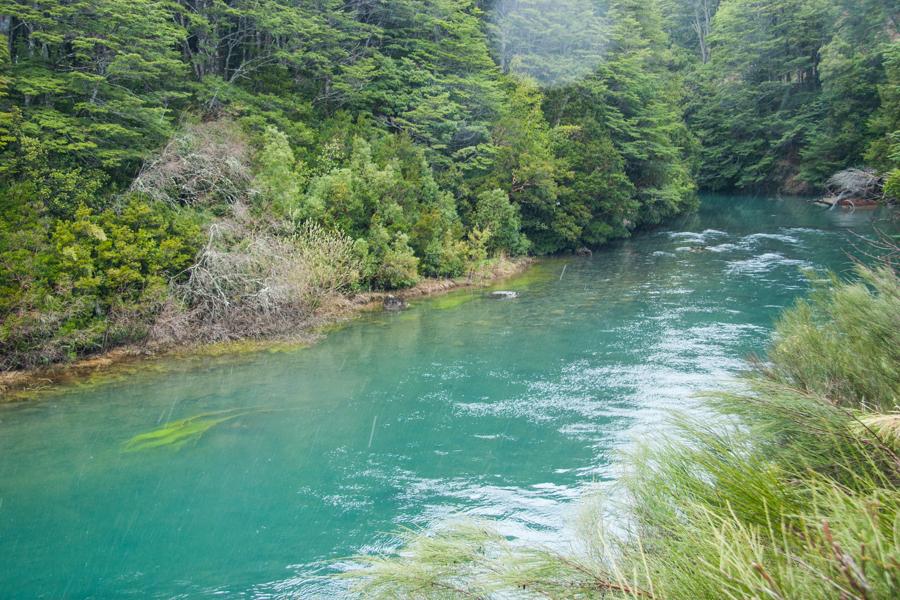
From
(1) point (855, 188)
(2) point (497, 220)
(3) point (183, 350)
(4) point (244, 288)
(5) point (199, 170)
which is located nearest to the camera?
(3) point (183, 350)

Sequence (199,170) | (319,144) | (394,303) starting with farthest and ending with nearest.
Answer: (319,144) → (394,303) → (199,170)

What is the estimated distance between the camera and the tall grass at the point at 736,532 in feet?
5.54

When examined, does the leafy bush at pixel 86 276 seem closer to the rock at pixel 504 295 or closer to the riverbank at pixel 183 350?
the riverbank at pixel 183 350

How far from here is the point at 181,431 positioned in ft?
35.0

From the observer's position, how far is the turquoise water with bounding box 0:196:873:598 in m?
7.46

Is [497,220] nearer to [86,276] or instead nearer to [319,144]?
[319,144]

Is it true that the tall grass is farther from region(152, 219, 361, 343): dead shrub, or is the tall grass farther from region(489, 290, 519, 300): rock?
region(489, 290, 519, 300): rock

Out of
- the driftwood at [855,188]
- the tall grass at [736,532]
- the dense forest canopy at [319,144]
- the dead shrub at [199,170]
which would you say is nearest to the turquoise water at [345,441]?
the tall grass at [736,532]

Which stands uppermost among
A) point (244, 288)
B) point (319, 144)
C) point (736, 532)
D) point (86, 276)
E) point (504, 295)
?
point (319, 144)

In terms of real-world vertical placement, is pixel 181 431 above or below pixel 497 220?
below

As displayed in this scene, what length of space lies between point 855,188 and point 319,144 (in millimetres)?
27022

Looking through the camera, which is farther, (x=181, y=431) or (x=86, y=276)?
(x=86, y=276)

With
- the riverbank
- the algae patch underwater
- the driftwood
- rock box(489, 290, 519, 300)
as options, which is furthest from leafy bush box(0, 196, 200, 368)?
the driftwood

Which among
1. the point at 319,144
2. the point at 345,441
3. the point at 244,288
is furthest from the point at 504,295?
the point at 345,441
